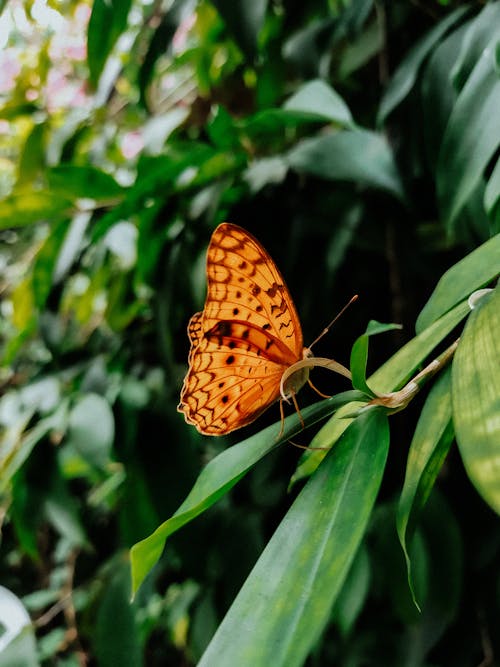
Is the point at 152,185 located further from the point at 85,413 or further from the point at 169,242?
the point at 85,413

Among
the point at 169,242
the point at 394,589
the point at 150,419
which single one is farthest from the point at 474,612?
the point at 169,242

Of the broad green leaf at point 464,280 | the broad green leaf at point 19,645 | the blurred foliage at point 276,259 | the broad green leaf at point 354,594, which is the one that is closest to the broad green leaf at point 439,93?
the blurred foliage at point 276,259

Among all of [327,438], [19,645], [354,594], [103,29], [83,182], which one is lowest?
[354,594]

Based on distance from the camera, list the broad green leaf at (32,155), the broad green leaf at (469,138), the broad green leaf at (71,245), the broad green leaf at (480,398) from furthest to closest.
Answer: the broad green leaf at (32,155), the broad green leaf at (71,245), the broad green leaf at (469,138), the broad green leaf at (480,398)

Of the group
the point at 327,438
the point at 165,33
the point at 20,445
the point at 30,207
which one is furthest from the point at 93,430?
the point at 165,33

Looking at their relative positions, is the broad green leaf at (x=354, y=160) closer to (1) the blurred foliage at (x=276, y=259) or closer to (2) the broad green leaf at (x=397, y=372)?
(1) the blurred foliage at (x=276, y=259)

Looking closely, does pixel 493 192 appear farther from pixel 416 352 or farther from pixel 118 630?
pixel 118 630

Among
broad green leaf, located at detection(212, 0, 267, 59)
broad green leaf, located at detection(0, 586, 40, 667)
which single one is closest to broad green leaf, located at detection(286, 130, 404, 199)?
broad green leaf, located at detection(212, 0, 267, 59)

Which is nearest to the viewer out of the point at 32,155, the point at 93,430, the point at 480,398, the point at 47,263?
the point at 480,398
